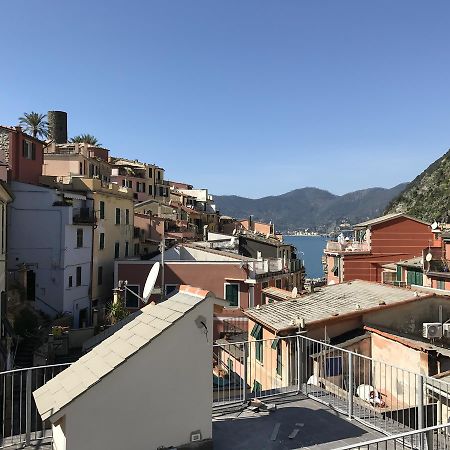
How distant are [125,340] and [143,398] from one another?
2.66 ft

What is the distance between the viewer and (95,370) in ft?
19.5

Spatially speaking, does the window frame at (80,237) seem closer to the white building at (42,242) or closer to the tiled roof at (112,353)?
the white building at (42,242)

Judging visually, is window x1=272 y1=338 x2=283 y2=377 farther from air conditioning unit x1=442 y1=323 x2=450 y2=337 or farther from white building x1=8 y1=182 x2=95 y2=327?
white building x1=8 y1=182 x2=95 y2=327

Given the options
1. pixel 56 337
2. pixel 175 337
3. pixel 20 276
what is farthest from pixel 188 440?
pixel 20 276

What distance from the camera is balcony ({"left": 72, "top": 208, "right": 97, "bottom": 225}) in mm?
31266

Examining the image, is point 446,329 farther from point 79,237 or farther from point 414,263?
point 79,237

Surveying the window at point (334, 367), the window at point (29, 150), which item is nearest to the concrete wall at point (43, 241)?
the window at point (29, 150)

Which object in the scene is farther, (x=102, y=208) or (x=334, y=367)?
(x=102, y=208)

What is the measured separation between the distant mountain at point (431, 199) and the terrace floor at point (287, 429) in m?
77.1

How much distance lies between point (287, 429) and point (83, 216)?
27.4m

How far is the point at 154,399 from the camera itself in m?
6.10

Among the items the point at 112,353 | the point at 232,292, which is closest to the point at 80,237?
the point at 232,292

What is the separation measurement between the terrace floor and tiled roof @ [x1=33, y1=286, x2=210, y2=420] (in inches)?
82.5

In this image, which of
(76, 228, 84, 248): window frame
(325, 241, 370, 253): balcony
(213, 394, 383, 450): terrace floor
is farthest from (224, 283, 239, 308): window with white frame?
(213, 394, 383, 450): terrace floor
